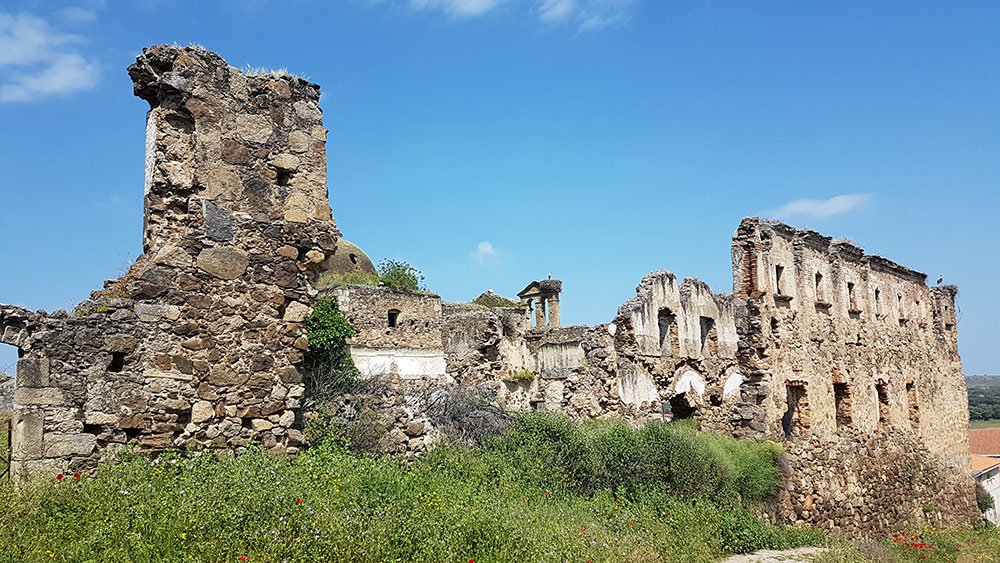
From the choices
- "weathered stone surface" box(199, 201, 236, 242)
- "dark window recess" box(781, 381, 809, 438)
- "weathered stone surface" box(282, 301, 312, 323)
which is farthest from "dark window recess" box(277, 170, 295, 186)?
"dark window recess" box(781, 381, 809, 438)

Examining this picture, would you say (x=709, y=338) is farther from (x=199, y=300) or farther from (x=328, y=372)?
(x=199, y=300)

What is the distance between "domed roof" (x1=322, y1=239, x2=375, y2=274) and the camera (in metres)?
32.5

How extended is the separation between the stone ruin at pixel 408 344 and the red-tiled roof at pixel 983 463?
9128 mm

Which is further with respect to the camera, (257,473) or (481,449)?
(481,449)

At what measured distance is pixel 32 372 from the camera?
684 centimetres

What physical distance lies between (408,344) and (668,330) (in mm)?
12820

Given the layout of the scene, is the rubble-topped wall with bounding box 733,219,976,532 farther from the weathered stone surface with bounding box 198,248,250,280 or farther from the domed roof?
the domed roof

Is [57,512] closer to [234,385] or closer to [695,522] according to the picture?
[234,385]

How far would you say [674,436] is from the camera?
40.8ft

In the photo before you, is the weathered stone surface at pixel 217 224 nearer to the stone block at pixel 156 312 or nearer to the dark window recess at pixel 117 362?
the stone block at pixel 156 312

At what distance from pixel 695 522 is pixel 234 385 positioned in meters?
6.34

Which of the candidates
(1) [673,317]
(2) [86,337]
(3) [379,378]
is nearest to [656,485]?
(3) [379,378]

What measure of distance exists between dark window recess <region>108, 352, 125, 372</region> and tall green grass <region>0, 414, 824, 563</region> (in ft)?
2.88

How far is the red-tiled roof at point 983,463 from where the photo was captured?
33.5m
